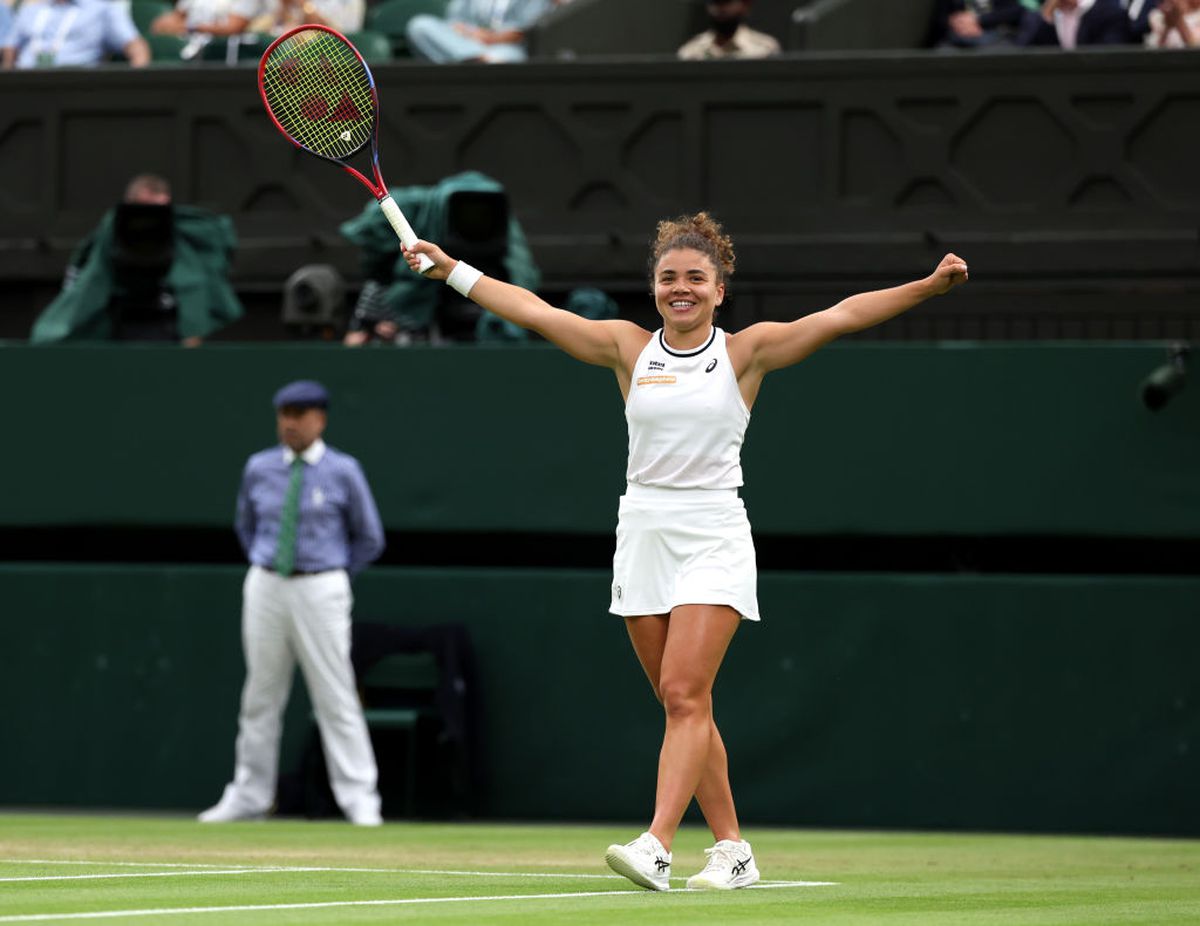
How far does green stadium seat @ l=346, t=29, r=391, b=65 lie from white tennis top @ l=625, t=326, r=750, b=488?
361 inches

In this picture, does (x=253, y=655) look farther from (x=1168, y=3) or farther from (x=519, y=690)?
(x=1168, y=3)

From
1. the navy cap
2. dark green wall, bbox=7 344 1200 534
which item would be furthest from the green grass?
the navy cap

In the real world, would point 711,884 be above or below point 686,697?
below

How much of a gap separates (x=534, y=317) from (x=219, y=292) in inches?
280

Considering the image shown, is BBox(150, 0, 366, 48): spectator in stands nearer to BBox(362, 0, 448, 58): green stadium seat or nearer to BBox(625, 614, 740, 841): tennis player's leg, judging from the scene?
BBox(362, 0, 448, 58): green stadium seat

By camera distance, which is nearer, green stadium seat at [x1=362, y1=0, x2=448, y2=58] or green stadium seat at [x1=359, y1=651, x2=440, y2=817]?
green stadium seat at [x1=359, y1=651, x2=440, y2=817]

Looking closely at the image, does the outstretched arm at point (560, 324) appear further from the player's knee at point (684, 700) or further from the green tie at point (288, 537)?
the green tie at point (288, 537)

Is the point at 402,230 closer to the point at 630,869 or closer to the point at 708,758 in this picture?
the point at 708,758

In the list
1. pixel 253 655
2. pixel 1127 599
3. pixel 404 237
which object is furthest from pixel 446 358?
pixel 404 237

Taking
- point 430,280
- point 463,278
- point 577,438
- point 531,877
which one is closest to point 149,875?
point 531,877

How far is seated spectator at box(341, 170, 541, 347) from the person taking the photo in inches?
531

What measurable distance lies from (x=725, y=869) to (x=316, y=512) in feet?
19.3

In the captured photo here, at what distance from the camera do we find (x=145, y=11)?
714 inches

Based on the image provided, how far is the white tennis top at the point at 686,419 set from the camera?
286 inches
